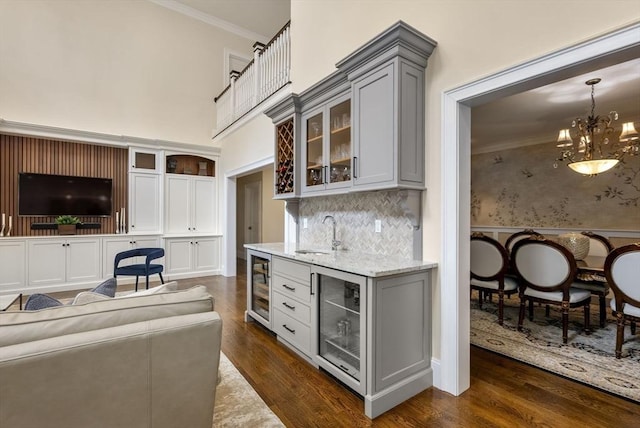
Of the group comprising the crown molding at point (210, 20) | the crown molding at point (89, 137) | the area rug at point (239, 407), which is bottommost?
the area rug at point (239, 407)

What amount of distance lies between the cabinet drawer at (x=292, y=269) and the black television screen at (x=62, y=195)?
4429 mm

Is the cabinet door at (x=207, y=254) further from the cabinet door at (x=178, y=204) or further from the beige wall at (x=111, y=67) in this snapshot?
the beige wall at (x=111, y=67)

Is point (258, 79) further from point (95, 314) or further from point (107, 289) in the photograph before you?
point (95, 314)

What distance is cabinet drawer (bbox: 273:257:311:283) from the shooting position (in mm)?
2635

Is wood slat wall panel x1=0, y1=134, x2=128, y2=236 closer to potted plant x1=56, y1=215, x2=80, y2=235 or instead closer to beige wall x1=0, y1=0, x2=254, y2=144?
potted plant x1=56, y1=215, x2=80, y2=235

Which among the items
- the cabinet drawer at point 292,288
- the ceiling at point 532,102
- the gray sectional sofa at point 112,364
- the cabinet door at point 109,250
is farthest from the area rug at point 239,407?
the cabinet door at point 109,250

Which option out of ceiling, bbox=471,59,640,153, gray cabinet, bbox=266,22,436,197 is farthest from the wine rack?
ceiling, bbox=471,59,640,153

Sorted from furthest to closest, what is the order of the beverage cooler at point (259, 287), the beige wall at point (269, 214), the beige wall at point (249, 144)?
the beige wall at point (269, 214) < the beige wall at point (249, 144) < the beverage cooler at point (259, 287)

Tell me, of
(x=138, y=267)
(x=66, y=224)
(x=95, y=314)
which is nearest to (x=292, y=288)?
(x=95, y=314)

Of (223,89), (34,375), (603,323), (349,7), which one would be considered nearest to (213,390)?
(34,375)

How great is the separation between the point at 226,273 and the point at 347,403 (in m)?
4.81

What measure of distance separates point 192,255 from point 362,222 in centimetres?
444

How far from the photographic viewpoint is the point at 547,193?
5516 millimetres

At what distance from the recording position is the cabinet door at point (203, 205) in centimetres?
644
